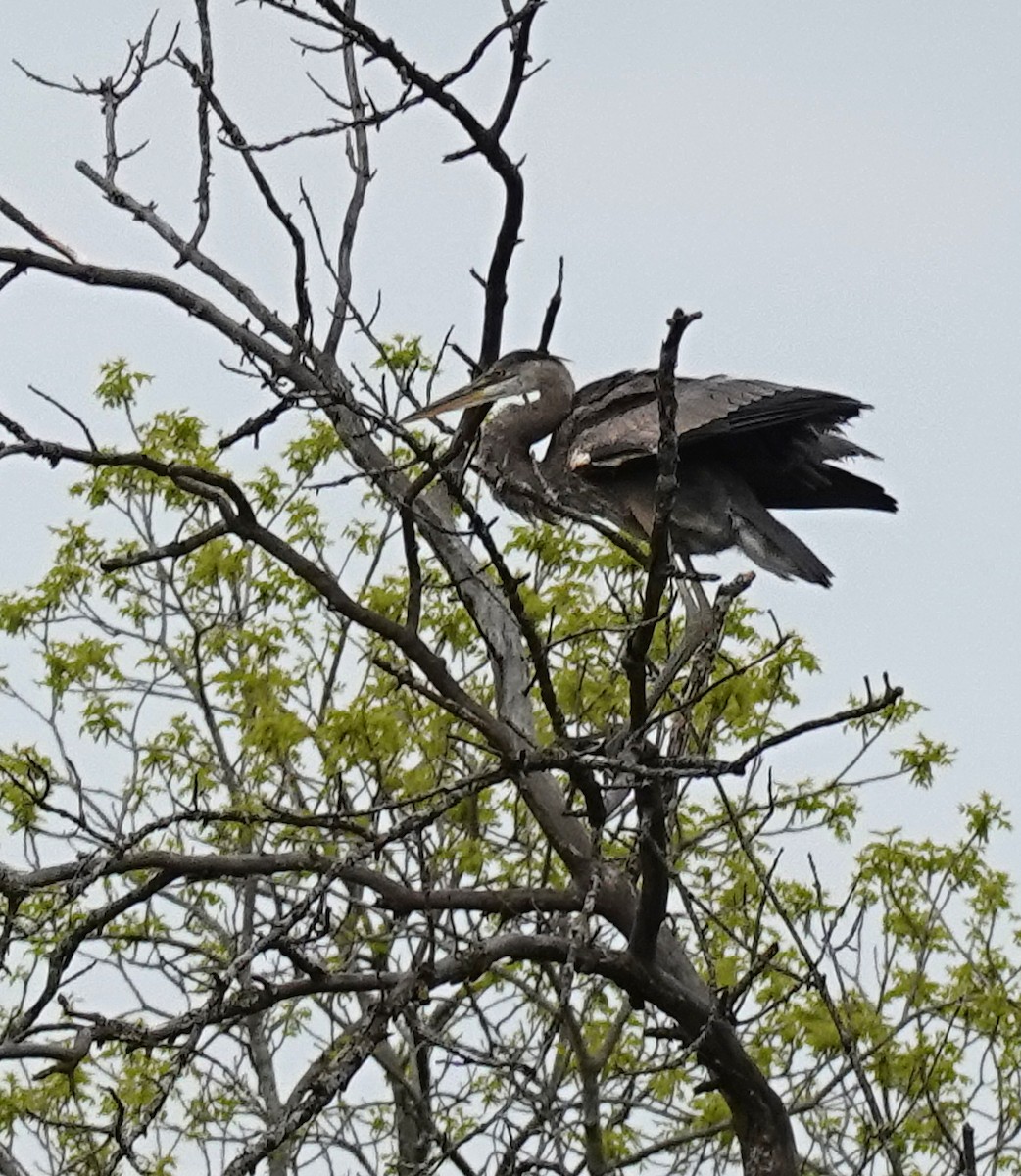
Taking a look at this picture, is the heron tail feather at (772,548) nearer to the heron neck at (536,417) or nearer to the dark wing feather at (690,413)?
the dark wing feather at (690,413)

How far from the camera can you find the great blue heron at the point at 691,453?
605 centimetres

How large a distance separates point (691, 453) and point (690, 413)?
33 cm

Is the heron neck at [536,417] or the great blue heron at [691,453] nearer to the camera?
the great blue heron at [691,453]

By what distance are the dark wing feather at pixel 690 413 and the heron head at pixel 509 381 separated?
7.6 inches

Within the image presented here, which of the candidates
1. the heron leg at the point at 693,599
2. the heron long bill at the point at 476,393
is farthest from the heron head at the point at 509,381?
the heron leg at the point at 693,599

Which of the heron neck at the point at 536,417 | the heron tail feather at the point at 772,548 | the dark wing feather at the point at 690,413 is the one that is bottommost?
the heron tail feather at the point at 772,548

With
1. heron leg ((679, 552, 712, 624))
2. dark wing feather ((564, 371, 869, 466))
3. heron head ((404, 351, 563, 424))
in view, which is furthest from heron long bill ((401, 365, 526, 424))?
heron leg ((679, 552, 712, 624))

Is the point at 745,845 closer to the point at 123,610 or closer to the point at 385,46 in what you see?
the point at 385,46

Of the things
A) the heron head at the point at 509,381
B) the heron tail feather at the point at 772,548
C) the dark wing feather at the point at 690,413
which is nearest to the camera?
the dark wing feather at the point at 690,413

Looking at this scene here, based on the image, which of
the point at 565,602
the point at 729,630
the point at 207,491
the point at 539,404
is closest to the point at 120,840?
the point at 207,491

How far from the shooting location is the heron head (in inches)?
259

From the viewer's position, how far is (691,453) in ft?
20.7

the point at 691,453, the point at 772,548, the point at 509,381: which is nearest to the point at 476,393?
the point at 509,381

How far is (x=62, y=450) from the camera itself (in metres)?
4.54
